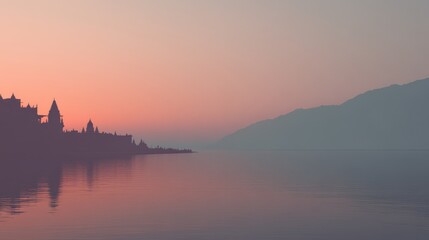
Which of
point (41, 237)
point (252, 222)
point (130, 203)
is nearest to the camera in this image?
point (41, 237)

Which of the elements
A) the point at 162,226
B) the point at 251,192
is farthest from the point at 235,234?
the point at 251,192

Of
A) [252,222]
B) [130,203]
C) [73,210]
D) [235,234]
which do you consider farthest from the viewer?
[130,203]

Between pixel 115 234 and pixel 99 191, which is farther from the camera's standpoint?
pixel 99 191

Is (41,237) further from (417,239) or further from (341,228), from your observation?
(417,239)

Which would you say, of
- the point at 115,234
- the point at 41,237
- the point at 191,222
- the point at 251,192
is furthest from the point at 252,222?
the point at 251,192

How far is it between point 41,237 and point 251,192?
1569 inches

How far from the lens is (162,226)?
42156 mm

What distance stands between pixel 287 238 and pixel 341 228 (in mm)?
6497

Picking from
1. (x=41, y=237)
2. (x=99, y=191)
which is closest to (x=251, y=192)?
(x=99, y=191)

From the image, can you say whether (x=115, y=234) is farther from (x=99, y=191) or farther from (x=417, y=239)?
(x=99, y=191)

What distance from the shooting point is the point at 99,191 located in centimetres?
7125

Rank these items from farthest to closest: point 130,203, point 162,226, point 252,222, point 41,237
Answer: point 130,203 → point 252,222 → point 162,226 → point 41,237

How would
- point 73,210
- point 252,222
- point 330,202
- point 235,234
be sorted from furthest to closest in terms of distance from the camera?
point 330,202 < point 73,210 < point 252,222 < point 235,234

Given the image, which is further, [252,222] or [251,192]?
[251,192]
